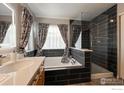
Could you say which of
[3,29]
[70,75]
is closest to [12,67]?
[3,29]

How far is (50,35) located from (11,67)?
3.09 metres

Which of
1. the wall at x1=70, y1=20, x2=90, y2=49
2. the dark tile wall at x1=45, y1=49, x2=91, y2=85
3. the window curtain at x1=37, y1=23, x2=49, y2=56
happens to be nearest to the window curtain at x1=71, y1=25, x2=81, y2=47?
the wall at x1=70, y1=20, x2=90, y2=49

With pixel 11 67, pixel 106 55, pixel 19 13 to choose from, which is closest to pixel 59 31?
pixel 106 55

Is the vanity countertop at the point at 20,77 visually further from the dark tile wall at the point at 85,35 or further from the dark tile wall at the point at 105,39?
the dark tile wall at the point at 85,35

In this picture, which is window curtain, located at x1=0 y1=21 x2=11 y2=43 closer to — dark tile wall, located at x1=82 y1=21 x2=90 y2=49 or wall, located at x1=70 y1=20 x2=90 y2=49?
wall, located at x1=70 y1=20 x2=90 y2=49

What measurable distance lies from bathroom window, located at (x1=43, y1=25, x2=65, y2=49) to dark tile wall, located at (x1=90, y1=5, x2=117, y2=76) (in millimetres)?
1195

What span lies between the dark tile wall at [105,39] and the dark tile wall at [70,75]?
2.85 feet

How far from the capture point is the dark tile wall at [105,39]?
11.1 ft

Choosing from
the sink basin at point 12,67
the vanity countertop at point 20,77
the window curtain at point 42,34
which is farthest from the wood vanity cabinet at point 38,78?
the window curtain at point 42,34

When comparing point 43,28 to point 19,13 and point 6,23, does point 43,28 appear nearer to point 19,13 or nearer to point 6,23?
point 19,13

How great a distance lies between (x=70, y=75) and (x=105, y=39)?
1.78 meters

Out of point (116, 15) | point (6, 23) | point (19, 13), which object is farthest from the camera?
point (116, 15)

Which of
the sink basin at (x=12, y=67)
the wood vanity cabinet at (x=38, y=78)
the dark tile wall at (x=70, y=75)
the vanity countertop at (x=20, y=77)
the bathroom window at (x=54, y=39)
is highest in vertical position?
the bathroom window at (x=54, y=39)

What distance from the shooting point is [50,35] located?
466 cm
